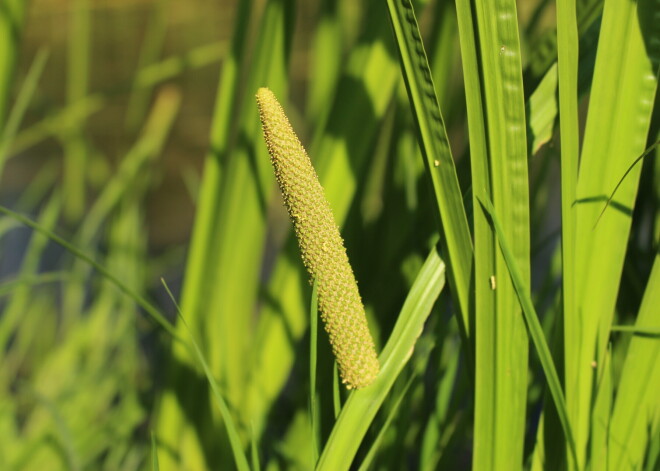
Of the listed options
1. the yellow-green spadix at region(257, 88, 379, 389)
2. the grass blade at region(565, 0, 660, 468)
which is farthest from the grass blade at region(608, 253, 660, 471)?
the yellow-green spadix at region(257, 88, 379, 389)

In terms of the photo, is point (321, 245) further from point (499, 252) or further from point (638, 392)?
point (638, 392)

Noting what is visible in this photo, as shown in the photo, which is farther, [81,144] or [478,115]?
[81,144]

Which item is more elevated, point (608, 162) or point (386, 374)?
point (608, 162)

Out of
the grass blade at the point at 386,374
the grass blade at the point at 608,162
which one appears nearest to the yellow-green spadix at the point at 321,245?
the grass blade at the point at 386,374

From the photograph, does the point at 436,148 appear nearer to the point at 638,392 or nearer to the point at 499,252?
the point at 499,252

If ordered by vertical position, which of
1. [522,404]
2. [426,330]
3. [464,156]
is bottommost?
[426,330]

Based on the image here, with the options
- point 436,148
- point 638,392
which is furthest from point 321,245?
point 638,392

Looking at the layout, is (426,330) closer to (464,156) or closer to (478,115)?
(464,156)

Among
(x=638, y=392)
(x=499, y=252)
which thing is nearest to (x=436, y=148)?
(x=499, y=252)

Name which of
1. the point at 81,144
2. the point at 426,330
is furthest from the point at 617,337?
the point at 81,144
